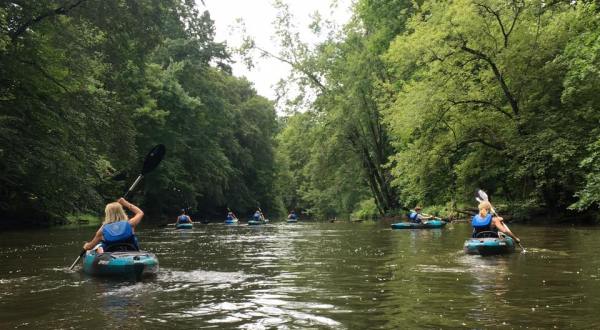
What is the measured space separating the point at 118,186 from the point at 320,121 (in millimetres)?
13678

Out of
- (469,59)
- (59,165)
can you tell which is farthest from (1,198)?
(469,59)

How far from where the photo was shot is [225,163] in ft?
159

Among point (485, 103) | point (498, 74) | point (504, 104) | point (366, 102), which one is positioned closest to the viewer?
point (498, 74)

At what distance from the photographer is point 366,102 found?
1494 inches

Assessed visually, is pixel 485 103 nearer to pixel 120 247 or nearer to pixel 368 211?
pixel 120 247

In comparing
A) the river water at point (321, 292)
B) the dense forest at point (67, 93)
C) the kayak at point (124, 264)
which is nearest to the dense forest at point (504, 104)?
the river water at point (321, 292)

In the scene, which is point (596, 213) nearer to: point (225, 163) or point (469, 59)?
point (469, 59)

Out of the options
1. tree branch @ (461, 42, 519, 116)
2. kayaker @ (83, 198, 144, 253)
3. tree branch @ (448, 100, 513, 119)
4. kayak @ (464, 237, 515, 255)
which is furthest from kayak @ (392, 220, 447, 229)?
kayaker @ (83, 198, 144, 253)

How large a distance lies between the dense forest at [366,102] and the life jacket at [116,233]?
769 centimetres

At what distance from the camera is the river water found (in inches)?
257

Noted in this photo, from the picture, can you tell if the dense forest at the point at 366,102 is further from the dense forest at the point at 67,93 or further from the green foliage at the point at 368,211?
the green foliage at the point at 368,211

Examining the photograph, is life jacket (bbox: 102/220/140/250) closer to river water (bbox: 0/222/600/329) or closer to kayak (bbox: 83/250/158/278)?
kayak (bbox: 83/250/158/278)

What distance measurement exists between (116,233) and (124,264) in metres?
0.82

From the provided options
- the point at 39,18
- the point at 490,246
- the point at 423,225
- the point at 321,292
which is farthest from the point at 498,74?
the point at 321,292
